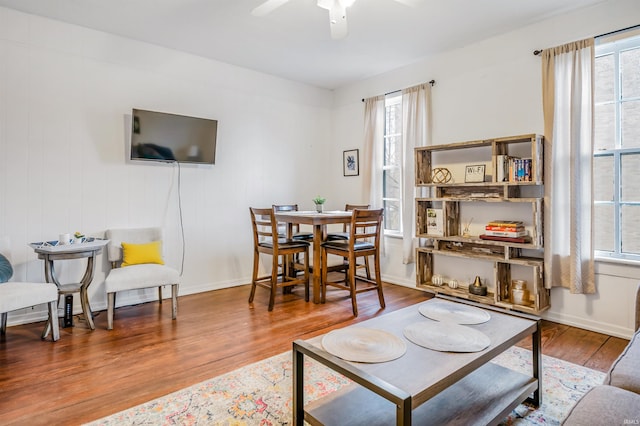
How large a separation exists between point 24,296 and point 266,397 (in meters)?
1.88

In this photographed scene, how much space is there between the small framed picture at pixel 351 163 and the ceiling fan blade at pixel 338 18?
237 cm

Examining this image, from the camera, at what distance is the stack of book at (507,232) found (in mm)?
3148

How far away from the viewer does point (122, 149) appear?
3.62 metres

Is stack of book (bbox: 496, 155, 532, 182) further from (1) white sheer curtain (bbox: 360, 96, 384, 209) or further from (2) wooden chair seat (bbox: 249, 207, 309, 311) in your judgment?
(2) wooden chair seat (bbox: 249, 207, 309, 311)

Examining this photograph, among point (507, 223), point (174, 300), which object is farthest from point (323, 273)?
point (507, 223)

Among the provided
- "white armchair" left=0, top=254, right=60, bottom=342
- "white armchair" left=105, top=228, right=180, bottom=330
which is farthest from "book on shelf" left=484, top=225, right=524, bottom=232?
"white armchair" left=0, top=254, right=60, bottom=342

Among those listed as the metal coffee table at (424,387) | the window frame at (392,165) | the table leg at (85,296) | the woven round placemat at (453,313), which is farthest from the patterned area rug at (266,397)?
the window frame at (392,165)

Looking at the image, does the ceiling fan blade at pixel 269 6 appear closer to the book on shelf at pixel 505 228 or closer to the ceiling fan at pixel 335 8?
the ceiling fan at pixel 335 8

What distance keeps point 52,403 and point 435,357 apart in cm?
199

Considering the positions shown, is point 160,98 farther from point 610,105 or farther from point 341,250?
point 610,105

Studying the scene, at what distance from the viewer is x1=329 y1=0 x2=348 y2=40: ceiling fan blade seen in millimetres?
2461

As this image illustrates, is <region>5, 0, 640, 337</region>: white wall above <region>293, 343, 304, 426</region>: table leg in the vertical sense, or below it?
above

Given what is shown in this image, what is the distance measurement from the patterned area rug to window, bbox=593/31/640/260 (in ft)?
4.04

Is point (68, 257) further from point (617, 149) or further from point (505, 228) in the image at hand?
point (617, 149)
